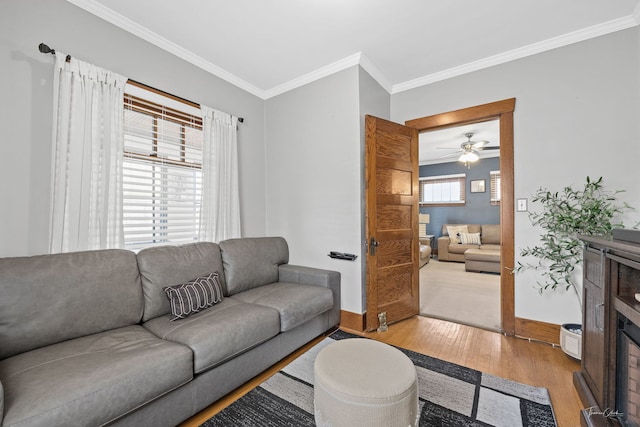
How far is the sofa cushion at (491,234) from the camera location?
6.22 metres

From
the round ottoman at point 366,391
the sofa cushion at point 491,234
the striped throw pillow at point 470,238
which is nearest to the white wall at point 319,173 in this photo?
the round ottoman at point 366,391

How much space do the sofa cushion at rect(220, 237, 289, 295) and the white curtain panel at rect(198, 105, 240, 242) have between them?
1.08 ft

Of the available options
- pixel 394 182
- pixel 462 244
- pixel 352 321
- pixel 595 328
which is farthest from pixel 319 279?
pixel 462 244

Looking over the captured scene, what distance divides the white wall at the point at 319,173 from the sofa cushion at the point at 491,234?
514 cm

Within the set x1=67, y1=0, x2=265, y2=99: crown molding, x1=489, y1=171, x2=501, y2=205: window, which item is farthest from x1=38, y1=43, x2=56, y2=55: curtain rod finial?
x1=489, y1=171, x2=501, y2=205: window

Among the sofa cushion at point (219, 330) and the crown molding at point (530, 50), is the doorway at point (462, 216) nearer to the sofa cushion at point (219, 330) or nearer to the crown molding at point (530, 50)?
the crown molding at point (530, 50)

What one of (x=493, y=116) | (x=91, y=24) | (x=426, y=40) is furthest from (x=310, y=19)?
(x=493, y=116)

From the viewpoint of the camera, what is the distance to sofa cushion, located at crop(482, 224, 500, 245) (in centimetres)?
622

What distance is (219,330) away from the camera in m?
1.58

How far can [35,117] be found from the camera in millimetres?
1740

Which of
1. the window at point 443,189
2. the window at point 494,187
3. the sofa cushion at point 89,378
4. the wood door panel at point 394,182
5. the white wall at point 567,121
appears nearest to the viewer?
the sofa cushion at point 89,378

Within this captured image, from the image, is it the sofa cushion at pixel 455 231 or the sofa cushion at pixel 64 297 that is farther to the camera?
the sofa cushion at pixel 455 231

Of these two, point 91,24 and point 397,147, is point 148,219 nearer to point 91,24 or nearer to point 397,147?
point 91,24

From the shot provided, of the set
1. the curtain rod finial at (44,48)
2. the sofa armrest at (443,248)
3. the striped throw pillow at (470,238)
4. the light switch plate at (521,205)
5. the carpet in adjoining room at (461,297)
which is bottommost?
the carpet in adjoining room at (461,297)
